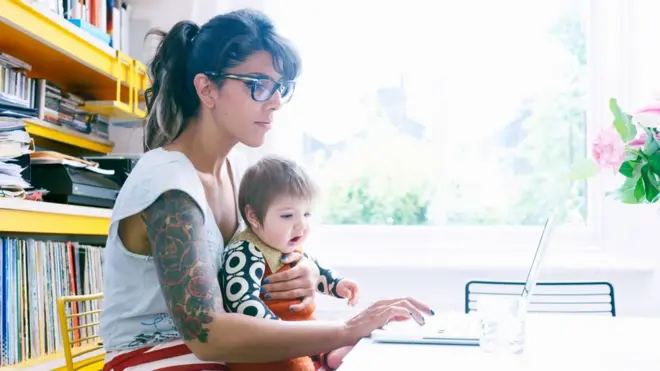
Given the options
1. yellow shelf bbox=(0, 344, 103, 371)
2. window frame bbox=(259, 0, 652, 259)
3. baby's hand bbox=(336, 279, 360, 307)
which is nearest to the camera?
baby's hand bbox=(336, 279, 360, 307)

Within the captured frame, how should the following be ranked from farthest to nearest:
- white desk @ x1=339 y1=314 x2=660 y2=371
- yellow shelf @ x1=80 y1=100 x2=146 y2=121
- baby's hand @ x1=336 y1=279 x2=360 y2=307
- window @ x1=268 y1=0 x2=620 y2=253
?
1. window @ x1=268 y1=0 x2=620 y2=253
2. yellow shelf @ x1=80 y1=100 x2=146 y2=121
3. baby's hand @ x1=336 y1=279 x2=360 y2=307
4. white desk @ x1=339 y1=314 x2=660 y2=371

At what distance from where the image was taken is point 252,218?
1.57 m

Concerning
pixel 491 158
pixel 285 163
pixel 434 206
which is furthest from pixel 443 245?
pixel 285 163

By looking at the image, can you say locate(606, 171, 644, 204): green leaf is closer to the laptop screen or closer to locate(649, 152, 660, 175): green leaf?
locate(649, 152, 660, 175): green leaf

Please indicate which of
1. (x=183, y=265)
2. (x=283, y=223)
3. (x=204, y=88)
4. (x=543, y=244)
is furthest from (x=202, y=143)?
(x=543, y=244)

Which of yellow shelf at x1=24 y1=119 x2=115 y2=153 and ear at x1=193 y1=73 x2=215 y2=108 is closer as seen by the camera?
ear at x1=193 y1=73 x2=215 y2=108

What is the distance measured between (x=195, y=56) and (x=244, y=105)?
152 millimetres

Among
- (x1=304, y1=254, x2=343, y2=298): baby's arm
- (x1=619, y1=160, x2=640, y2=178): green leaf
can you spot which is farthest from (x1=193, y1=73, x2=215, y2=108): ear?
(x1=619, y1=160, x2=640, y2=178): green leaf

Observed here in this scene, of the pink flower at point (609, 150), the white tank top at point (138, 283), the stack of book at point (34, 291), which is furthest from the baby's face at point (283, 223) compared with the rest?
the stack of book at point (34, 291)

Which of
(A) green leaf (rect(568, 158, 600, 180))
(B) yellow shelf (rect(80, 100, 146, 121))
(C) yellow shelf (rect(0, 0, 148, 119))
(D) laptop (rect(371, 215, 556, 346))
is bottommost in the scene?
(D) laptop (rect(371, 215, 556, 346))

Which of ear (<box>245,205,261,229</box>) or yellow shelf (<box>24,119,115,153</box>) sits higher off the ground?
yellow shelf (<box>24,119,115,153</box>)

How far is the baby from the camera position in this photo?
1441 mm

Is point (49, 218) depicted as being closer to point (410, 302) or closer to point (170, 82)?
point (170, 82)

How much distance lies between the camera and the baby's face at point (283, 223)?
1.54 m
